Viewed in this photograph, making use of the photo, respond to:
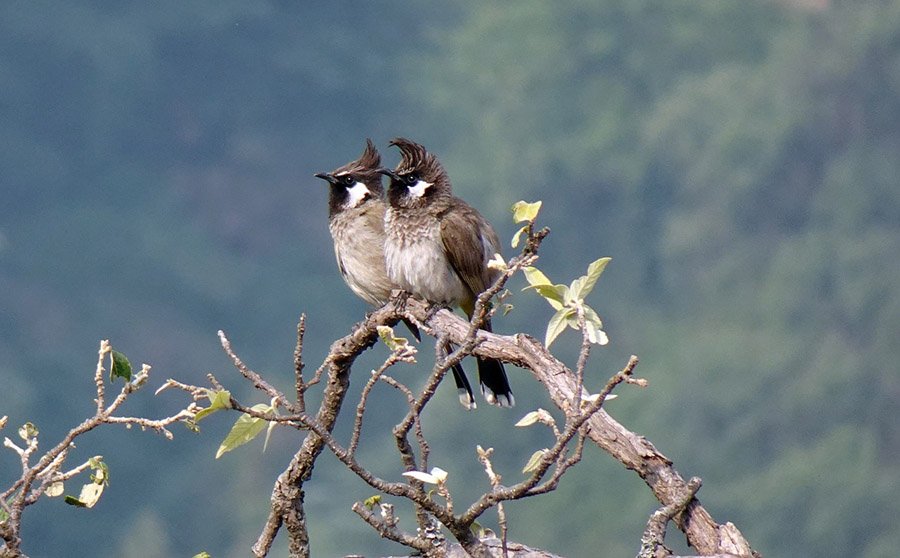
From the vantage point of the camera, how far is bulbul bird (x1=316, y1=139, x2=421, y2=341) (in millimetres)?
5406

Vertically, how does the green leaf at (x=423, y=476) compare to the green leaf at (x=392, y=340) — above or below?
below

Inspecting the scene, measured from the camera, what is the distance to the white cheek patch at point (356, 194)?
5.65 m

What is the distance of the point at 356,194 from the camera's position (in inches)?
223

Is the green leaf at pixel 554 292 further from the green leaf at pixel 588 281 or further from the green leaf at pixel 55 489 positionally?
the green leaf at pixel 55 489

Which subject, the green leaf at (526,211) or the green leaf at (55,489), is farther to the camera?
the green leaf at (55,489)

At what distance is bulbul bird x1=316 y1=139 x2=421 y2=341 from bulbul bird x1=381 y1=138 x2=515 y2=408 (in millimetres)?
302

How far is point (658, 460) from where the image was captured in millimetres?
2525

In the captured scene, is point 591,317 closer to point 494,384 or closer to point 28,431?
point 28,431

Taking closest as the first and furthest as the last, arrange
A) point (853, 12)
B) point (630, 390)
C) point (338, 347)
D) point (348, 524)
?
point (338, 347), point (348, 524), point (630, 390), point (853, 12)

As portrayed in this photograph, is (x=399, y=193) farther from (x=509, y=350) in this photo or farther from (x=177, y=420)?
(x=177, y=420)

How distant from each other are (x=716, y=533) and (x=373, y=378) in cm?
68

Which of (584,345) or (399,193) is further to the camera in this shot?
(399,193)

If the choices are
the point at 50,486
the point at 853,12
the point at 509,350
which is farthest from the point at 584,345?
the point at 853,12

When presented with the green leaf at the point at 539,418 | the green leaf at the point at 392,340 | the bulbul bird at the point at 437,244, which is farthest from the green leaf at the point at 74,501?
the bulbul bird at the point at 437,244
